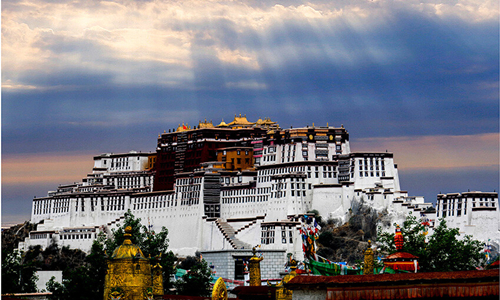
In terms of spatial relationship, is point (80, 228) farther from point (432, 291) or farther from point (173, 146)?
point (432, 291)

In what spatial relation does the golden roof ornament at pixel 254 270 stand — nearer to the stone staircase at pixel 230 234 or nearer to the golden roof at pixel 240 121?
the stone staircase at pixel 230 234

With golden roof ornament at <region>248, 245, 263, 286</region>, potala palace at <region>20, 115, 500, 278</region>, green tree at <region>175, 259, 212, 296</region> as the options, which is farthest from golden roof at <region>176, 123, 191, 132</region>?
golden roof ornament at <region>248, 245, 263, 286</region>

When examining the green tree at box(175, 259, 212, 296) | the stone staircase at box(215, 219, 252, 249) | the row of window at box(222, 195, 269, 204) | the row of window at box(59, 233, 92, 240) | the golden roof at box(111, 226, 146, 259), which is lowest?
the golden roof at box(111, 226, 146, 259)

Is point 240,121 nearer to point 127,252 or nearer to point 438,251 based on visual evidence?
point 438,251

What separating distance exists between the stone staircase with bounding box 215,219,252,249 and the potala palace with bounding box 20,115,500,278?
11cm

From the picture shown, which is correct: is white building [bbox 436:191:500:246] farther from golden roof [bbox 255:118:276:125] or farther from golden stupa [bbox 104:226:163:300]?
golden stupa [bbox 104:226:163:300]

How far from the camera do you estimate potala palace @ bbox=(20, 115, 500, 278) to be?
96812mm

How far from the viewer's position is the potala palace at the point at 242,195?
9681cm

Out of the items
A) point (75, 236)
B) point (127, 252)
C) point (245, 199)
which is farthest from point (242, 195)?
point (127, 252)

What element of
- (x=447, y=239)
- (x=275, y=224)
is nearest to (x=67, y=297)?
(x=447, y=239)

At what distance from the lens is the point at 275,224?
95.9 m

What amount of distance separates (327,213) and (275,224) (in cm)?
783

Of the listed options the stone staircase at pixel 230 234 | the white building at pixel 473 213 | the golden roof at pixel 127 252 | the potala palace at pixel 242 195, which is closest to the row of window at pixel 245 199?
the potala palace at pixel 242 195

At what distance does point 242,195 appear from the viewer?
106750 mm
